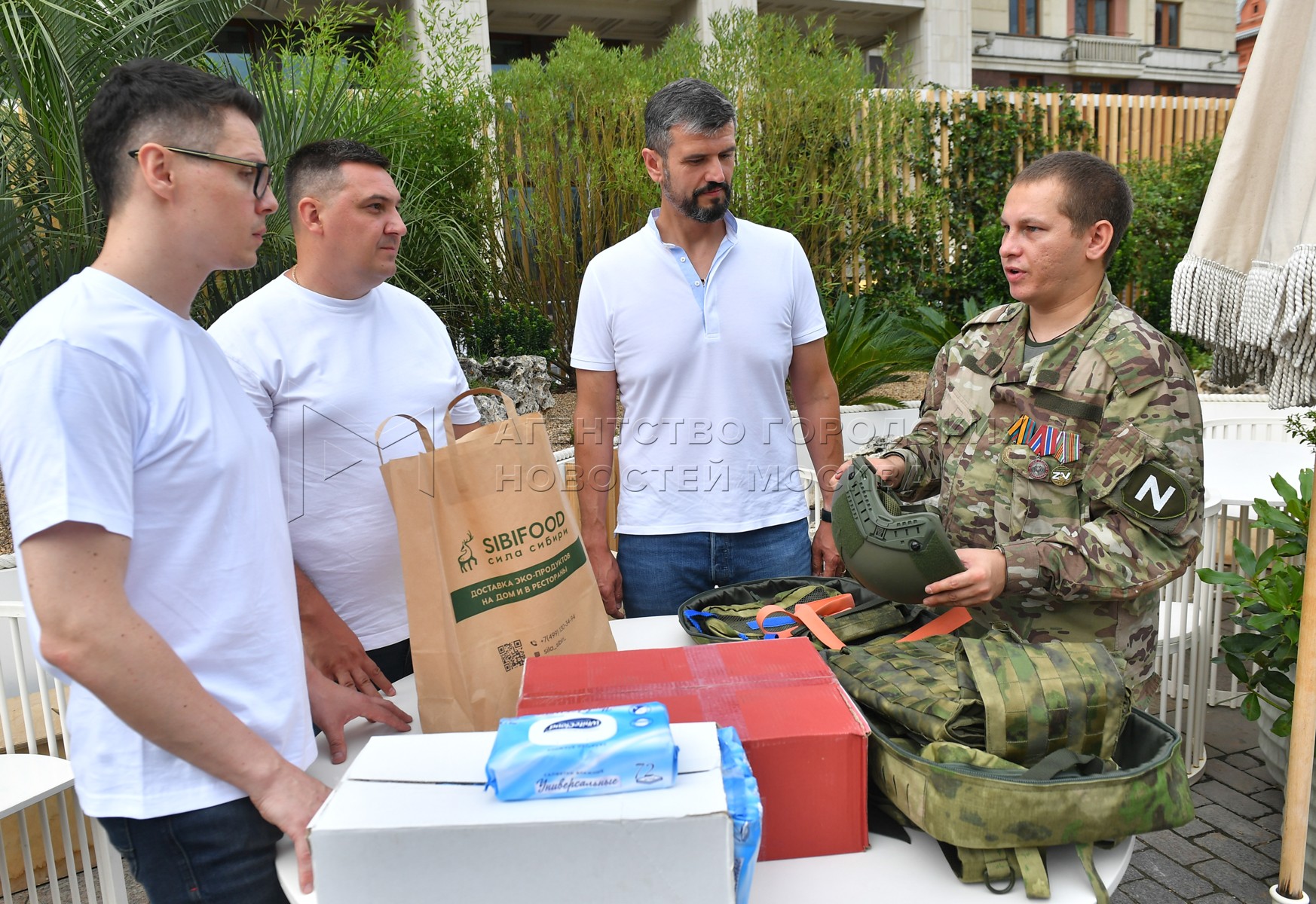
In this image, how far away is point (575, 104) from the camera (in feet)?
21.6

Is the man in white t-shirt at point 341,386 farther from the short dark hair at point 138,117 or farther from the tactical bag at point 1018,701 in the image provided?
the tactical bag at point 1018,701

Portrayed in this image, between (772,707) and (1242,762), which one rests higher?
(772,707)

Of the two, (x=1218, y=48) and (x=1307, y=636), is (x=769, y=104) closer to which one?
(x=1307, y=636)

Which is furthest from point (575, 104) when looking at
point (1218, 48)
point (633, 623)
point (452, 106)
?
point (1218, 48)

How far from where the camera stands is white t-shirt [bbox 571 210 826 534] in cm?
235

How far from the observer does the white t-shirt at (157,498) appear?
0.99 meters

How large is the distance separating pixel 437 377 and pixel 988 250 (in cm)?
708

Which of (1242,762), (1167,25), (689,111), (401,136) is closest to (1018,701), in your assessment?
(689,111)

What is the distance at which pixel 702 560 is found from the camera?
2.38m

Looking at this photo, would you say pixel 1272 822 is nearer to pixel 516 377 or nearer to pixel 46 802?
pixel 46 802

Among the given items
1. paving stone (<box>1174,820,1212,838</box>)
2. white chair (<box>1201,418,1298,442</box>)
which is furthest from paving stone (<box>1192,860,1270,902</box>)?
white chair (<box>1201,418,1298,442</box>)

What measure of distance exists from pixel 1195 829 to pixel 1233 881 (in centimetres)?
28

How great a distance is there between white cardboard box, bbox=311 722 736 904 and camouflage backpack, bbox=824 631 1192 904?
0.32 m

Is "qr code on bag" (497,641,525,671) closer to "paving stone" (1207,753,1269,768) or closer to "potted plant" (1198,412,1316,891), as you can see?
"potted plant" (1198,412,1316,891)
